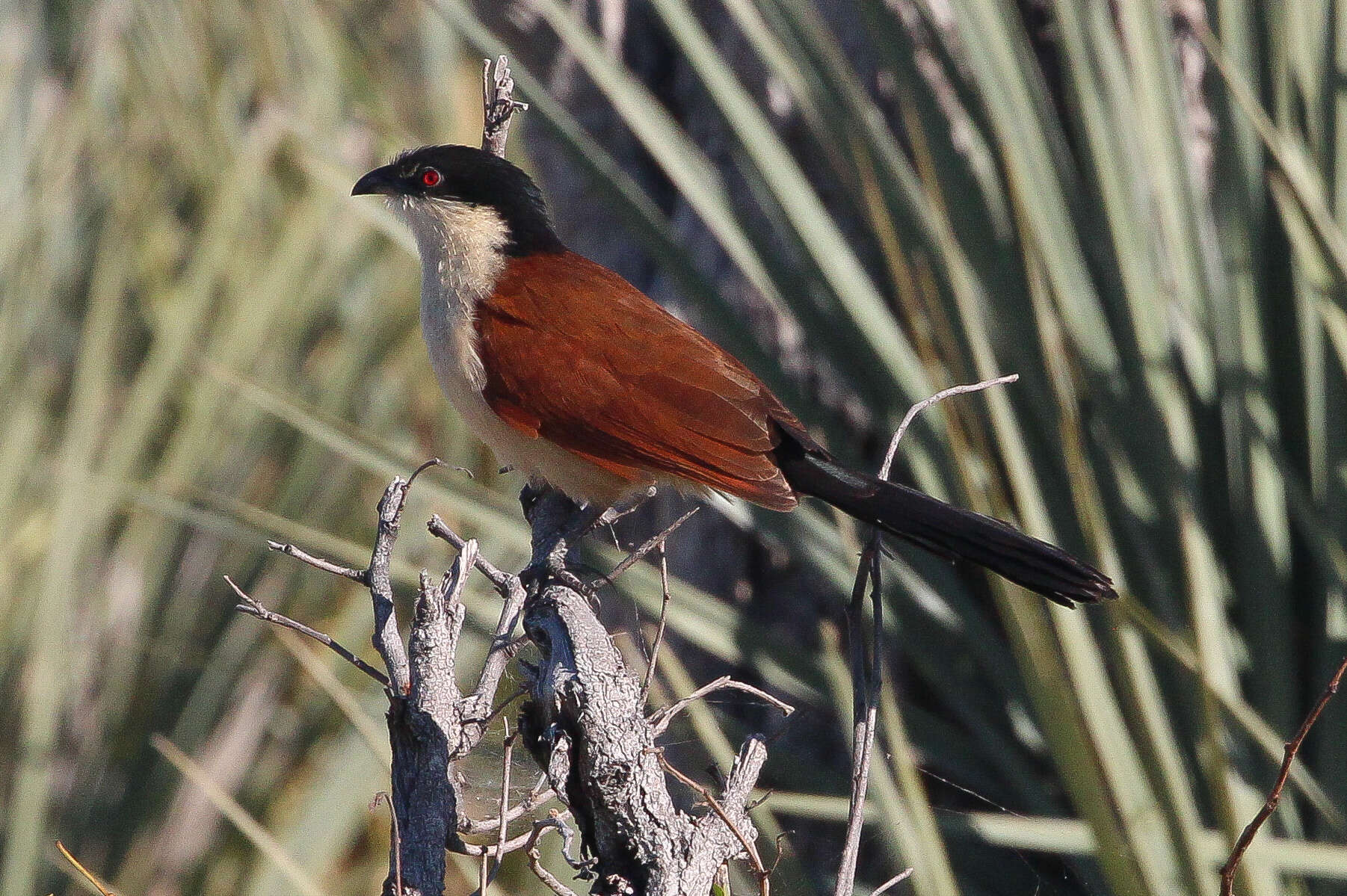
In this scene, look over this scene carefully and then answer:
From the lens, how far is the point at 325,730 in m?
3.17

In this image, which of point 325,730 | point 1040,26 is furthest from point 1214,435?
point 325,730

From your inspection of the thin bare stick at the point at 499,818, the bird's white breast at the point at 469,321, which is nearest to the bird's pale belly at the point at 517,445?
the bird's white breast at the point at 469,321

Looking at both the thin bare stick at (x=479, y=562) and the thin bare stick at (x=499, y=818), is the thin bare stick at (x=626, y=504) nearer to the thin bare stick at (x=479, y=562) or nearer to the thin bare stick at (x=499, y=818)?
the thin bare stick at (x=479, y=562)

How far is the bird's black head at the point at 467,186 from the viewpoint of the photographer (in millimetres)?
1927

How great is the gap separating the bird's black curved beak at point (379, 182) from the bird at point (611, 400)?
0.15 meters

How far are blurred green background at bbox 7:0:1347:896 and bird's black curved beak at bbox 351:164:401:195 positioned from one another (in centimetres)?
44

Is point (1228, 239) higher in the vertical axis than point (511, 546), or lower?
higher

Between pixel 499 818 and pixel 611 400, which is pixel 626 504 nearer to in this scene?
pixel 611 400

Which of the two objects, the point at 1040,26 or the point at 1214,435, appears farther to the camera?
the point at 1040,26

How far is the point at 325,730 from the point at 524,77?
1694 millimetres

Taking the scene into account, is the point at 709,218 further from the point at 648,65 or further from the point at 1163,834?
the point at 1163,834

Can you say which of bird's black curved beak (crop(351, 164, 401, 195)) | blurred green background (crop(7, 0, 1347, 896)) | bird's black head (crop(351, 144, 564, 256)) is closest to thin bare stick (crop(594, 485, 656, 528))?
blurred green background (crop(7, 0, 1347, 896))

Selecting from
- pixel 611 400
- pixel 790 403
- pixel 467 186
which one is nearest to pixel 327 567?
pixel 611 400

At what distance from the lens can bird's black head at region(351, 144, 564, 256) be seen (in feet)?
6.32
